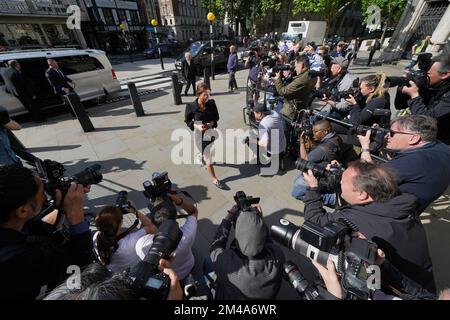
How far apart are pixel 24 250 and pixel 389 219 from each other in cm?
233

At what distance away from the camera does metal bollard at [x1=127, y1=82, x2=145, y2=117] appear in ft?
20.4

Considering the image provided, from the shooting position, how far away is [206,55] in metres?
12.1

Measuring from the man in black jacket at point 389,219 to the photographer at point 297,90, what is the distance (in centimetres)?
264

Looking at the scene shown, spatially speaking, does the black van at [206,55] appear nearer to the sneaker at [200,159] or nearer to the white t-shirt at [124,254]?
the sneaker at [200,159]

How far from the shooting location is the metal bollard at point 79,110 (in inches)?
206

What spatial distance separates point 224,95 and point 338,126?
600 centimetres

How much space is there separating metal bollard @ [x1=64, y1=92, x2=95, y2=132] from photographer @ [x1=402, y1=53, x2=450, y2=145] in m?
7.06

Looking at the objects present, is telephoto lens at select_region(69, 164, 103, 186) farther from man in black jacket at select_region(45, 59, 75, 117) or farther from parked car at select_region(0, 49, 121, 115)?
parked car at select_region(0, 49, 121, 115)

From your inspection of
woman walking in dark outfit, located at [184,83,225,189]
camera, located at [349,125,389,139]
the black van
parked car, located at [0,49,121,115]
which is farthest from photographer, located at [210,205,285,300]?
the black van

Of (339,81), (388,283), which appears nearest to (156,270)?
(388,283)

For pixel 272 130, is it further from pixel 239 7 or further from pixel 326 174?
pixel 239 7

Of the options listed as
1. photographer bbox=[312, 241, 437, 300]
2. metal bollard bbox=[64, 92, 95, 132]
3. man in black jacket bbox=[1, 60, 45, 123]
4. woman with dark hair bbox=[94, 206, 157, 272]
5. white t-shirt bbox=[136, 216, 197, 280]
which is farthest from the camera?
man in black jacket bbox=[1, 60, 45, 123]
